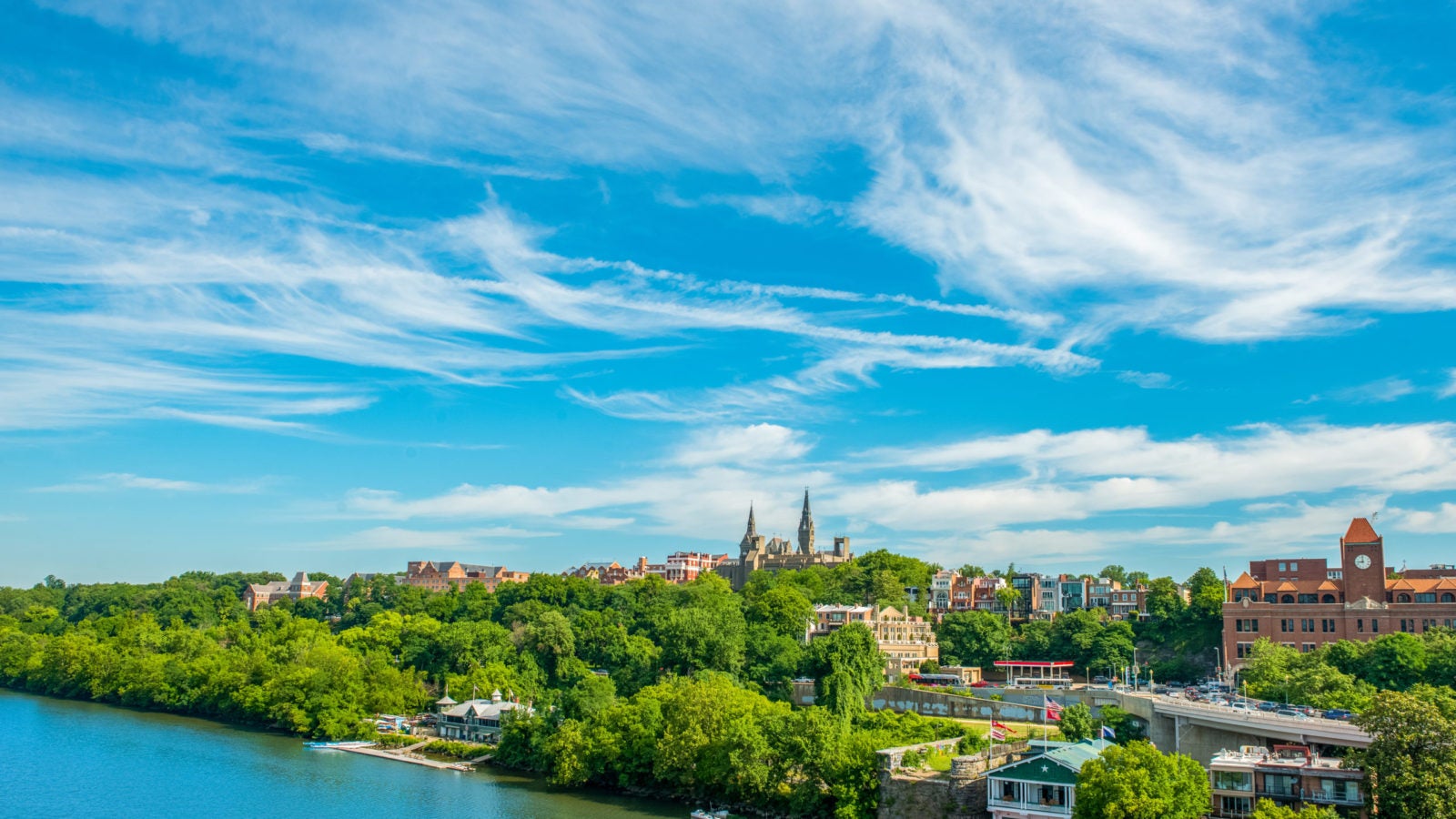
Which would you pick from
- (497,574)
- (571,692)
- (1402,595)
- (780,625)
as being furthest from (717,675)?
(497,574)

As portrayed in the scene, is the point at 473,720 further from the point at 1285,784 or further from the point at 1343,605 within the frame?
the point at 1343,605

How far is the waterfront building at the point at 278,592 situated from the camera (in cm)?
15988

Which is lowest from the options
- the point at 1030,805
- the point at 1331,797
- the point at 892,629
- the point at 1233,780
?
the point at 1030,805

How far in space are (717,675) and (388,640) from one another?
36726 millimetres

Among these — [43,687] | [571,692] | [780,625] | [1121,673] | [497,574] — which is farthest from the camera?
[497,574]

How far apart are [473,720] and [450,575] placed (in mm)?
100642

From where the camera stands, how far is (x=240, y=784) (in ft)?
187

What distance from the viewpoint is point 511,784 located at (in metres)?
59.9

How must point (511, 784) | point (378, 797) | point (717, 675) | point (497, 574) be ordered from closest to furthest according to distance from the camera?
point (378, 797) < point (511, 784) < point (717, 675) < point (497, 574)

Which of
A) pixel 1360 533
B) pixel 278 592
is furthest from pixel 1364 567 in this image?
pixel 278 592

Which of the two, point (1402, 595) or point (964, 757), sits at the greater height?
point (1402, 595)

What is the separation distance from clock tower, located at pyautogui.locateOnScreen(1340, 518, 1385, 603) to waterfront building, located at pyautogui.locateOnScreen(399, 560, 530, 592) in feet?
379

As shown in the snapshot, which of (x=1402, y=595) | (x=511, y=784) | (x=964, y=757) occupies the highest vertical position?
(x=1402, y=595)

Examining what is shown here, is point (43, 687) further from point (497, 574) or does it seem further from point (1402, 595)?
point (1402, 595)
